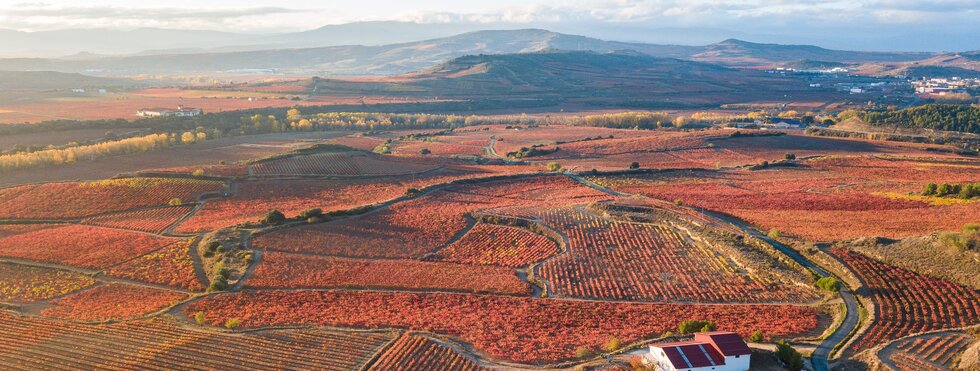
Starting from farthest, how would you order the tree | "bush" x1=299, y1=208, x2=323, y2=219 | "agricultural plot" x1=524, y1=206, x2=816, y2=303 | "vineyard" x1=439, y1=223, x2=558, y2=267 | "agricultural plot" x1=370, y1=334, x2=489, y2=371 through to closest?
"bush" x1=299, y1=208, x2=323, y2=219 → "vineyard" x1=439, y1=223, x2=558, y2=267 → "agricultural plot" x1=524, y1=206, x2=816, y2=303 → the tree → "agricultural plot" x1=370, y1=334, x2=489, y2=371

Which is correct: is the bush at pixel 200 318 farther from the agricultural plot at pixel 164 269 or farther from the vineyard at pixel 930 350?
the vineyard at pixel 930 350

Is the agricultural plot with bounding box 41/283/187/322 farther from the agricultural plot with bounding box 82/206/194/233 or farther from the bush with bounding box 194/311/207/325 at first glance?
the agricultural plot with bounding box 82/206/194/233

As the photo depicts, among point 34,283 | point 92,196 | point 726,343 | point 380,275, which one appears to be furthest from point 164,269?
point 726,343

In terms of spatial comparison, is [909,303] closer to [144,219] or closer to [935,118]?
[144,219]

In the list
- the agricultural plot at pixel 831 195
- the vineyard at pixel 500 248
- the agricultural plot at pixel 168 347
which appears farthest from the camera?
the agricultural plot at pixel 831 195

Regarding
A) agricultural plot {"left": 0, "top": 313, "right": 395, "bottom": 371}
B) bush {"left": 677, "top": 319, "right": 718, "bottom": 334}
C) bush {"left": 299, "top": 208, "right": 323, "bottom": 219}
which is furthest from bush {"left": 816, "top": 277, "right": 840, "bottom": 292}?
bush {"left": 299, "top": 208, "right": 323, "bottom": 219}

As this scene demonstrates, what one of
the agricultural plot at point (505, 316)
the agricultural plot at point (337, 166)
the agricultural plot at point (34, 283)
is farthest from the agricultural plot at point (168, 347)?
the agricultural plot at point (337, 166)
